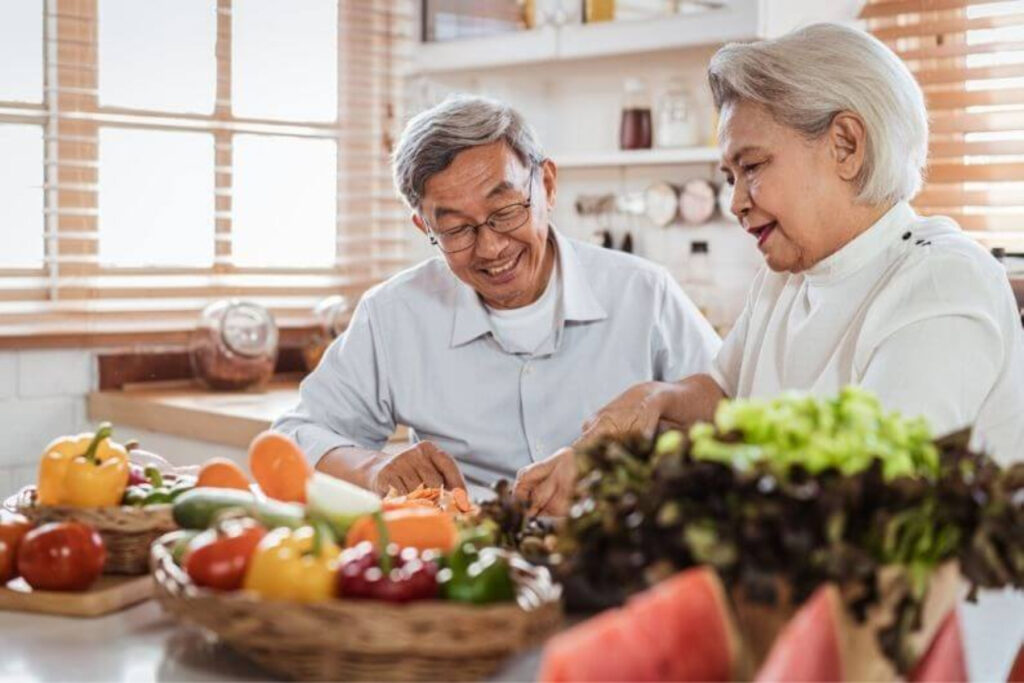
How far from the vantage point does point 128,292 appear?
4.25 metres

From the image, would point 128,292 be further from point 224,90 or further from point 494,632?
point 494,632

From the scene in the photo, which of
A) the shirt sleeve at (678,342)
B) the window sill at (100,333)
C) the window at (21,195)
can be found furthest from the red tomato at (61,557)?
the window at (21,195)

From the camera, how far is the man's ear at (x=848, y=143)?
7.14ft

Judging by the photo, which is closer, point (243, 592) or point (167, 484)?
point (243, 592)

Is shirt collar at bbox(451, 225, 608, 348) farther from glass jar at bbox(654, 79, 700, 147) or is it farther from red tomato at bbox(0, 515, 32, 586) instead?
glass jar at bbox(654, 79, 700, 147)

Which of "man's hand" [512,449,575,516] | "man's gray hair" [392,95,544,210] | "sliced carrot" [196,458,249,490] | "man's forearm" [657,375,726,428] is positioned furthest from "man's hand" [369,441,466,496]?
"sliced carrot" [196,458,249,490]

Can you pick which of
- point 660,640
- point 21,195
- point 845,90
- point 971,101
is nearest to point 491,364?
point 845,90

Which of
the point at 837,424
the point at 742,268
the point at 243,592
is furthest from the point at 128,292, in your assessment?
the point at 837,424

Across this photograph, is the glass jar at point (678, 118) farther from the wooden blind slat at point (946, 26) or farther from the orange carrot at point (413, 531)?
the orange carrot at point (413, 531)

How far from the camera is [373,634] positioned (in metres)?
1.33

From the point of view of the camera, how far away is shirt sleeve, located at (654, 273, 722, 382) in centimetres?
295

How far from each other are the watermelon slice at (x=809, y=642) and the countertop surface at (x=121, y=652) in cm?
34

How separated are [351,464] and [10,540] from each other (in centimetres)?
93

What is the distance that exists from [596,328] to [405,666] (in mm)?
1623
